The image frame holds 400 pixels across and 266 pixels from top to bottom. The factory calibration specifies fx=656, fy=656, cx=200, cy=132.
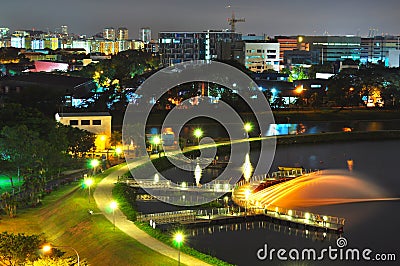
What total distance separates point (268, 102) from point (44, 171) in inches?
572

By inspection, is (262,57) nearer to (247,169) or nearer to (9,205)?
(247,169)

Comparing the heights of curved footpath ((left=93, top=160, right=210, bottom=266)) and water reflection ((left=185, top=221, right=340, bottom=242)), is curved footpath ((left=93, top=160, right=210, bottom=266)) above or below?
above

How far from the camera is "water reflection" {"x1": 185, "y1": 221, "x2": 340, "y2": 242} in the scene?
9227 mm

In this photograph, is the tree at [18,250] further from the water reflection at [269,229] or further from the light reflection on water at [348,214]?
the water reflection at [269,229]

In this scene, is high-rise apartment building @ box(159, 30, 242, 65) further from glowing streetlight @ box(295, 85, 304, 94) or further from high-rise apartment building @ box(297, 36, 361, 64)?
glowing streetlight @ box(295, 85, 304, 94)

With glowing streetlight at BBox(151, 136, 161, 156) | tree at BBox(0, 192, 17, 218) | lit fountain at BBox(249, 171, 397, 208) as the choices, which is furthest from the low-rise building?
tree at BBox(0, 192, 17, 218)

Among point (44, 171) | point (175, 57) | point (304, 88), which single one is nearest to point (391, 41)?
point (175, 57)

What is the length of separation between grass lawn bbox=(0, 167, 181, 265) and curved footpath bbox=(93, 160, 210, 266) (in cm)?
10

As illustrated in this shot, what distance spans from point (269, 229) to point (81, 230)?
2777 millimetres

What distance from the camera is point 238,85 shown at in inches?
→ 1037

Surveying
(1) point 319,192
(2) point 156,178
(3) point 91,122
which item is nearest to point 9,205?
(2) point 156,178

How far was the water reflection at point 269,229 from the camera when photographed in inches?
363

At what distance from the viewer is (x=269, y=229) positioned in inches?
379

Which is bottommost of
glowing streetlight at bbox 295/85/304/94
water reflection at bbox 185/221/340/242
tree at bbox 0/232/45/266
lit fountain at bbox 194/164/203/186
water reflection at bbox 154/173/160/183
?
water reflection at bbox 185/221/340/242
